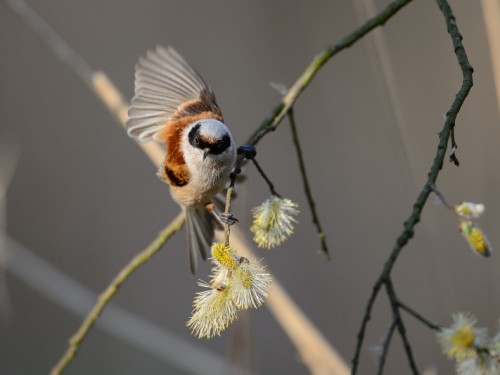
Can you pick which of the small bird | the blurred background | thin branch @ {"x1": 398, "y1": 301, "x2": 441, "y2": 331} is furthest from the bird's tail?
the blurred background

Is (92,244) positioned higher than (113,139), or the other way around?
(113,139)

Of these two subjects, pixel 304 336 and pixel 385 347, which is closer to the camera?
pixel 385 347

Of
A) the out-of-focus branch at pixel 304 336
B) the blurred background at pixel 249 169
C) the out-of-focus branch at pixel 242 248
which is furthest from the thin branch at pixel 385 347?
the blurred background at pixel 249 169

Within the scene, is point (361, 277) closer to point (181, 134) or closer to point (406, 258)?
point (406, 258)

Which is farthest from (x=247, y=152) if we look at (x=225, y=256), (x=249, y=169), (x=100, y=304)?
(x=249, y=169)

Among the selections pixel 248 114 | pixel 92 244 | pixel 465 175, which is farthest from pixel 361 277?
pixel 92 244

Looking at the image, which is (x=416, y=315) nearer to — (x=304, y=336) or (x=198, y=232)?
(x=304, y=336)
